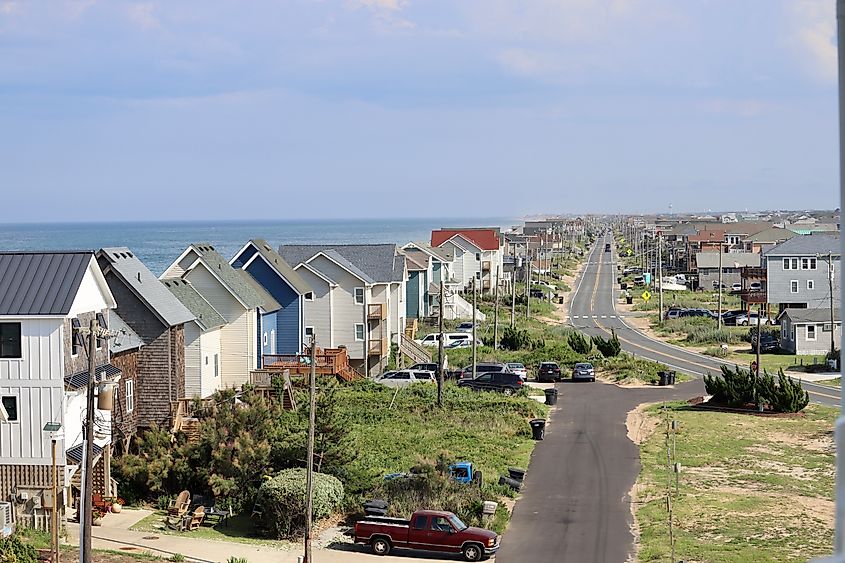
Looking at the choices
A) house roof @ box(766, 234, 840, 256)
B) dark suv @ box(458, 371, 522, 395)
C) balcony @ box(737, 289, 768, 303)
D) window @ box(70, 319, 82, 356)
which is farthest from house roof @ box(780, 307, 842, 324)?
window @ box(70, 319, 82, 356)

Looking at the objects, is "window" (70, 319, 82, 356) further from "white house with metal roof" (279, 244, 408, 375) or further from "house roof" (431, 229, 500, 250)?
"house roof" (431, 229, 500, 250)

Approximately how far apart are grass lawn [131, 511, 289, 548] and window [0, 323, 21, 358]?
555 centimetres

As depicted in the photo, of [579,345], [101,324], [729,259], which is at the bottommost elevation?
[579,345]

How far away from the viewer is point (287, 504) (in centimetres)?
2767

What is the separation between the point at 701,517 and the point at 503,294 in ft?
254

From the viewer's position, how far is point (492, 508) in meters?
28.6

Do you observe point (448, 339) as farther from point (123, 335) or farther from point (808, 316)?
point (123, 335)

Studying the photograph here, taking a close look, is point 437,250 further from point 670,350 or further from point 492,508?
point 492,508

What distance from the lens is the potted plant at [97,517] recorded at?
2817 centimetres

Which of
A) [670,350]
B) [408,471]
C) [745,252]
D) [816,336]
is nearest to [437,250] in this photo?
[670,350]

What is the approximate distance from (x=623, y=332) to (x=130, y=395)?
55479 mm

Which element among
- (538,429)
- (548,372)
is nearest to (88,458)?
(538,429)

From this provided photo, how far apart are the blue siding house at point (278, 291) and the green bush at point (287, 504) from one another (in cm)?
2327

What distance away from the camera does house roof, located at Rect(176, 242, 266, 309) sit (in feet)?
151
